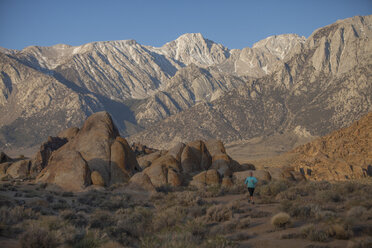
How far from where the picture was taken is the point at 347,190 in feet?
73.5

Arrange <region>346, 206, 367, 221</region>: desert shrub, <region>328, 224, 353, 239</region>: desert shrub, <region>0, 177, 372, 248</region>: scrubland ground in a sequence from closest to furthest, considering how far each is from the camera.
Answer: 1. <region>0, 177, 372, 248</region>: scrubland ground
2. <region>328, 224, 353, 239</region>: desert shrub
3. <region>346, 206, 367, 221</region>: desert shrub

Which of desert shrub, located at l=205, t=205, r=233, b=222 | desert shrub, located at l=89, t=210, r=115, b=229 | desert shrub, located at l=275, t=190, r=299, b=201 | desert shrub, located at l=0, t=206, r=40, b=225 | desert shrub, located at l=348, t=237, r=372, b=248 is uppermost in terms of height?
desert shrub, located at l=0, t=206, r=40, b=225

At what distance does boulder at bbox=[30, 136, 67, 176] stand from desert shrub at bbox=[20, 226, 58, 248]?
33764 millimetres

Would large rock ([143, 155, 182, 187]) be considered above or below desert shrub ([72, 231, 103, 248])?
above

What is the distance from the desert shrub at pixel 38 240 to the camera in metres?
9.51

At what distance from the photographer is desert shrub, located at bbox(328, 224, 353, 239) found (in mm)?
11164

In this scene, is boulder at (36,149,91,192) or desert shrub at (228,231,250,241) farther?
boulder at (36,149,91,192)

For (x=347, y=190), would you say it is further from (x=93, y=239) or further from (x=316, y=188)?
(x=93, y=239)

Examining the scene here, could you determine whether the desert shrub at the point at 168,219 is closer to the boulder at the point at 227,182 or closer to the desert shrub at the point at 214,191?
the desert shrub at the point at 214,191

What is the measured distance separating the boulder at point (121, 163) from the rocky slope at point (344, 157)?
18.8 meters

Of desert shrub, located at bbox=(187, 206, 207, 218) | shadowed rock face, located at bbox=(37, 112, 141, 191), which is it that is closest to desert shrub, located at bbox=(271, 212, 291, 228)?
desert shrub, located at bbox=(187, 206, 207, 218)

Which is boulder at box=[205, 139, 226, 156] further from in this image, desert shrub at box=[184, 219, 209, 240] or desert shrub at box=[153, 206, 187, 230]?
desert shrub at box=[184, 219, 209, 240]

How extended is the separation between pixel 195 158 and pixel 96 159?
10.7 metres

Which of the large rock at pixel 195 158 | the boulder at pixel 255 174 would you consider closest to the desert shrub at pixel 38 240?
the boulder at pixel 255 174
